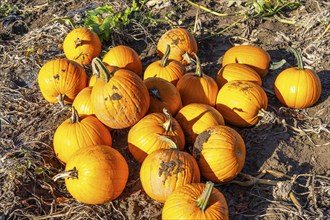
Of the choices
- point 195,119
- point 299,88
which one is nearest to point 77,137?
point 195,119

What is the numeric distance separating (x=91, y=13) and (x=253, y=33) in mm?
2366

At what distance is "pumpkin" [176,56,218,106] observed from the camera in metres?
4.63

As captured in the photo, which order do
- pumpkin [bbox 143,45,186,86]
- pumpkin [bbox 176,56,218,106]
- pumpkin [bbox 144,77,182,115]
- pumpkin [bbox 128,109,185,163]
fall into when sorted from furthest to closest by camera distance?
pumpkin [bbox 143,45,186,86], pumpkin [bbox 176,56,218,106], pumpkin [bbox 144,77,182,115], pumpkin [bbox 128,109,185,163]

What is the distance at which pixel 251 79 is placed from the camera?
4.83 m

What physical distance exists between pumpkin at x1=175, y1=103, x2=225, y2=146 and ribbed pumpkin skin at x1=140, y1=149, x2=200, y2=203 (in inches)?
19.9

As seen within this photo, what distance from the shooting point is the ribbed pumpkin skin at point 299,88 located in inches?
186

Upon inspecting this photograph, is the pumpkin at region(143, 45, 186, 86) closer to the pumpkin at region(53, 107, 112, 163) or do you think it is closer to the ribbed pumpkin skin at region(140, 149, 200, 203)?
the pumpkin at region(53, 107, 112, 163)

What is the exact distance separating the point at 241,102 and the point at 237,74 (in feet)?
1.54

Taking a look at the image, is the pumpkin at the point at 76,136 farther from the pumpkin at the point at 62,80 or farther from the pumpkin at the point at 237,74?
the pumpkin at the point at 237,74

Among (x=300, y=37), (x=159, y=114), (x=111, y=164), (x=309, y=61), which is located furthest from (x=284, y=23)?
(x=111, y=164)

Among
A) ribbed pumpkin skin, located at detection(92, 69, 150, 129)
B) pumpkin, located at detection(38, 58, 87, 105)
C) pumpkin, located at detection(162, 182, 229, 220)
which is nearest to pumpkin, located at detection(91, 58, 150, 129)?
ribbed pumpkin skin, located at detection(92, 69, 150, 129)

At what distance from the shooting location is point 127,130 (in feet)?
15.4

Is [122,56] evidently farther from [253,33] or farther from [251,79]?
[253,33]

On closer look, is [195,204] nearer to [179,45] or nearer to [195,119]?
[195,119]
